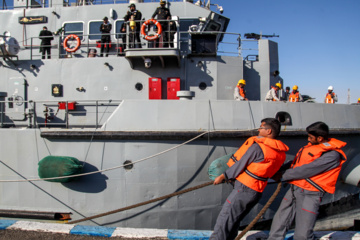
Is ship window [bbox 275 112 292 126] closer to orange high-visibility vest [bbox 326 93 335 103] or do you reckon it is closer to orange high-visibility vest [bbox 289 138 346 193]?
orange high-visibility vest [bbox 289 138 346 193]

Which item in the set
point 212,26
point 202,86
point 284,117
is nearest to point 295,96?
point 284,117

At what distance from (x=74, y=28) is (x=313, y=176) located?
771cm

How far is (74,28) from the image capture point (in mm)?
8172

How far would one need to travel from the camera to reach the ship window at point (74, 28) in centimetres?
813

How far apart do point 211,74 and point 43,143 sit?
387 centimetres

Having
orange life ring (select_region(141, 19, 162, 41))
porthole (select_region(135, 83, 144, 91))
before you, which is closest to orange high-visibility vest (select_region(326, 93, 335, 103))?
orange life ring (select_region(141, 19, 162, 41))

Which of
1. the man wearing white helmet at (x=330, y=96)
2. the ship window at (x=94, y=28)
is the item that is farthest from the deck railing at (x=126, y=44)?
the man wearing white helmet at (x=330, y=96)

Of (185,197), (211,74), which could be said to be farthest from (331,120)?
(185,197)

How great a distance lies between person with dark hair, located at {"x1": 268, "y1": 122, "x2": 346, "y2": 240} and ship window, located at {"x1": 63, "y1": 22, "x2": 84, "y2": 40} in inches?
287

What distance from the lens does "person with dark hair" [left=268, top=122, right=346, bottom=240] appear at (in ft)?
8.55

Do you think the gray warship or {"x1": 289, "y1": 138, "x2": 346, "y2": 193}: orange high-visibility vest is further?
the gray warship

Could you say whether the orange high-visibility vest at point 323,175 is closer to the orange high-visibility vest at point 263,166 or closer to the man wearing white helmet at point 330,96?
the orange high-visibility vest at point 263,166

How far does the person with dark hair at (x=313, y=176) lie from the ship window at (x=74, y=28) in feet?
23.9

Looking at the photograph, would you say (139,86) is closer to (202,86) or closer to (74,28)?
(202,86)
